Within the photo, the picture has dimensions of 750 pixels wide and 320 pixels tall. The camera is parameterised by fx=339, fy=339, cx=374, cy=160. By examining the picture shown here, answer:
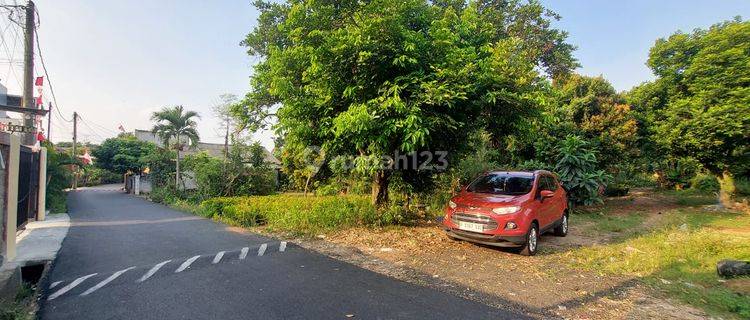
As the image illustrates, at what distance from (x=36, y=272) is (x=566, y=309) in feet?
26.5

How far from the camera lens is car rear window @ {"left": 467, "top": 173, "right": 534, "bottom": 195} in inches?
274

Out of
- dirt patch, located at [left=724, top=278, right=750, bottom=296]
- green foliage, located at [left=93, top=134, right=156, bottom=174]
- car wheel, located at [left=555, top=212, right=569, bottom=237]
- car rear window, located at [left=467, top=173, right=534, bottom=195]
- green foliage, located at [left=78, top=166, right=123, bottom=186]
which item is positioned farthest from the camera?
green foliage, located at [left=78, top=166, right=123, bottom=186]

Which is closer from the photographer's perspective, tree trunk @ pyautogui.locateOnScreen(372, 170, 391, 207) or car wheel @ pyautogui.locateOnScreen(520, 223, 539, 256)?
car wheel @ pyautogui.locateOnScreen(520, 223, 539, 256)

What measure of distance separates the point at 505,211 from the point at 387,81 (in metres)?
3.29

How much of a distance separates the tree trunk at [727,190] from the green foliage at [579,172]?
5.45 metres

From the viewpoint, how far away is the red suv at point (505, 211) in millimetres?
6043

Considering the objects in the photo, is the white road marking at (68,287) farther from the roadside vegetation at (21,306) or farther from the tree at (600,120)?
the tree at (600,120)

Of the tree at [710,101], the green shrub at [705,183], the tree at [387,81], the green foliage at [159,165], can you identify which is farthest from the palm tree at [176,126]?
the green shrub at [705,183]

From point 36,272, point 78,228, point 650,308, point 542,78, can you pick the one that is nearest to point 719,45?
point 542,78

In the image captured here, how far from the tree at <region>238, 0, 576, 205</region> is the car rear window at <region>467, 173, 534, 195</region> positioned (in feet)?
3.90

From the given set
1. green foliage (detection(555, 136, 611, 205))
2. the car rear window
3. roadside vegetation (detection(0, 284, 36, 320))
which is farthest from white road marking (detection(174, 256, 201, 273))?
green foliage (detection(555, 136, 611, 205))

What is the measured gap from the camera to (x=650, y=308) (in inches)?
159

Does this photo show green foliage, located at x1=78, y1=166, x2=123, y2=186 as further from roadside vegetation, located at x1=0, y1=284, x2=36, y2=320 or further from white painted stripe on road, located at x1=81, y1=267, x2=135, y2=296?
roadside vegetation, located at x1=0, y1=284, x2=36, y2=320

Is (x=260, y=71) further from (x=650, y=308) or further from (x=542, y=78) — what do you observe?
(x=650, y=308)
